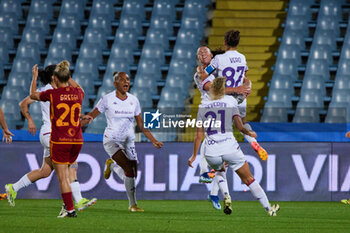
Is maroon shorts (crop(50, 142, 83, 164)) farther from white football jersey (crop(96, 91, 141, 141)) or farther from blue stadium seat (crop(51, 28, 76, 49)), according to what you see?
blue stadium seat (crop(51, 28, 76, 49))

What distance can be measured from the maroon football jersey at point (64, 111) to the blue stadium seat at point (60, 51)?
10.1 m

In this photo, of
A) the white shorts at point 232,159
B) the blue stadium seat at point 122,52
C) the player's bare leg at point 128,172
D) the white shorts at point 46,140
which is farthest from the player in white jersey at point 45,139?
the blue stadium seat at point 122,52

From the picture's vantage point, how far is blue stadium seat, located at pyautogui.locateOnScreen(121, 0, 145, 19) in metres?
18.9

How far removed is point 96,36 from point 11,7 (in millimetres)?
2821

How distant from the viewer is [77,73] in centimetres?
1727

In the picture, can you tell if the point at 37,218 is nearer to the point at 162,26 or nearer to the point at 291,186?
the point at 291,186

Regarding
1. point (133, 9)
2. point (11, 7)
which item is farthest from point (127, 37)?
point (11, 7)

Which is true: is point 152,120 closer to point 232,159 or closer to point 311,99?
point 232,159

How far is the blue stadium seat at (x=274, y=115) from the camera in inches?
514

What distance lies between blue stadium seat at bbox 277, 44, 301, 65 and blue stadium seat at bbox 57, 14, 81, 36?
539 cm

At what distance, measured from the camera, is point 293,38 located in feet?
56.9

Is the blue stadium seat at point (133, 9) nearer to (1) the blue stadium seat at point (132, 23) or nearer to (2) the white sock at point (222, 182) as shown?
(1) the blue stadium seat at point (132, 23)

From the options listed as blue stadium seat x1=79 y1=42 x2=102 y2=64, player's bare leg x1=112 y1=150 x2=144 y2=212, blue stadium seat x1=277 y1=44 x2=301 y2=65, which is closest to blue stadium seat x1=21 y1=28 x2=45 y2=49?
blue stadium seat x1=79 y1=42 x2=102 y2=64

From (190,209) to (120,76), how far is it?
2.14m
